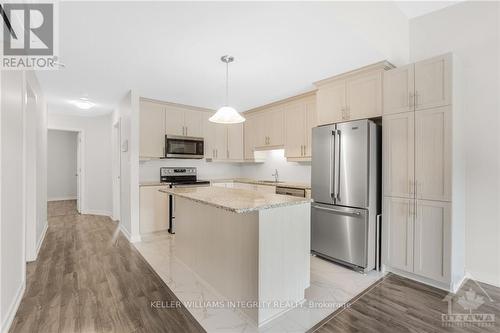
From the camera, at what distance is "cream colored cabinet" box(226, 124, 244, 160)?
5.39 meters

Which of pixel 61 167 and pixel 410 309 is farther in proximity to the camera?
pixel 61 167

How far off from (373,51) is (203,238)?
275cm

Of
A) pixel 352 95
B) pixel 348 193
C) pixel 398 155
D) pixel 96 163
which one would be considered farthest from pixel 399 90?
pixel 96 163

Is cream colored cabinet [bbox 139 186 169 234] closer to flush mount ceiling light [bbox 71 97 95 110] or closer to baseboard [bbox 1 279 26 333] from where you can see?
baseboard [bbox 1 279 26 333]

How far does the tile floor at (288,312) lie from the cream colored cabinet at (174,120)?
7.49 ft

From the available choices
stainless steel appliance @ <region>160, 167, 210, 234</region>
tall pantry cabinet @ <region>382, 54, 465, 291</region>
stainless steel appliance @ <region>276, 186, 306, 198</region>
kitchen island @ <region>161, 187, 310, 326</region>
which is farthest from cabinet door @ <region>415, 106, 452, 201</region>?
stainless steel appliance @ <region>160, 167, 210, 234</region>

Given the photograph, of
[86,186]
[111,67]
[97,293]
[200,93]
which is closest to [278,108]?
[200,93]

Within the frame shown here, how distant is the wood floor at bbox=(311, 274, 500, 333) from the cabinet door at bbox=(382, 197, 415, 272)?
0.22 m

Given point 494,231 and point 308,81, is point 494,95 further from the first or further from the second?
point 308,81

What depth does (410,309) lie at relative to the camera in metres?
2.07

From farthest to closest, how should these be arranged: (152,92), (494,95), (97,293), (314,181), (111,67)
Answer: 1. (152,92)
2. (314,181)
3. (111,67)
4. (494,95)
5. (97,293)

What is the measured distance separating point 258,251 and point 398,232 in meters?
1.83

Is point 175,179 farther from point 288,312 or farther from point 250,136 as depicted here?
point 288,312

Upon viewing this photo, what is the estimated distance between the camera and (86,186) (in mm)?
5926
